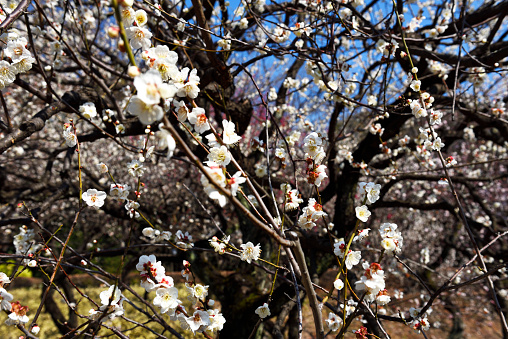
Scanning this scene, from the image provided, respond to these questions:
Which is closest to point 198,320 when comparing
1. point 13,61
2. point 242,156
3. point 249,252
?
point 249,252

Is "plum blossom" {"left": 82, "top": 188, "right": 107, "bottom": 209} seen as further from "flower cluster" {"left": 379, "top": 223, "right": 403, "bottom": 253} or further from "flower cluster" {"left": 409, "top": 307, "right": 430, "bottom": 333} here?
"flower cluster" {"left": 409, "top": 307, "right": 430, "bottom": 333}

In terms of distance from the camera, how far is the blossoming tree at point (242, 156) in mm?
1041

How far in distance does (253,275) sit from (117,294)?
2.36m

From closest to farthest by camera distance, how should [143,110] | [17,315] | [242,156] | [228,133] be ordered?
[143,110]
[228,133]
[17,315]
[242,156]

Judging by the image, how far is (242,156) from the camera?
3.23 meters

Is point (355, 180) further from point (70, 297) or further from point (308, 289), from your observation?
point (70, 297)

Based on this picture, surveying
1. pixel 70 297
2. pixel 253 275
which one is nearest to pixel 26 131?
pixel 253 275

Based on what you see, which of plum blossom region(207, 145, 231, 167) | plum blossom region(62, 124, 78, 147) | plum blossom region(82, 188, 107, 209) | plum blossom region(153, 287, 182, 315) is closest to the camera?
plum blossom region(207, 145, 231, 167)

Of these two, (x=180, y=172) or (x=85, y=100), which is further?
(x=180, y=172)

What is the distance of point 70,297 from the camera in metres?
3.83

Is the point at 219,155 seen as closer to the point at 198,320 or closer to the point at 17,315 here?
the point at 198,320

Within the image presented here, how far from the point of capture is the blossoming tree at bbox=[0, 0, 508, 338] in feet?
3.42

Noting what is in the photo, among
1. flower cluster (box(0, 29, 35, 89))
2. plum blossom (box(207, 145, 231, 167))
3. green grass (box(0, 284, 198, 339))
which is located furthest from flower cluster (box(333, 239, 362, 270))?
green grass (box(0, 284, 198, 339))

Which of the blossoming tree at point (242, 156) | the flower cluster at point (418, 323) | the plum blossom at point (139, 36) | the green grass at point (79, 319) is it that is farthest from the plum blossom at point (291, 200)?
the green grass at point (79, 319)
